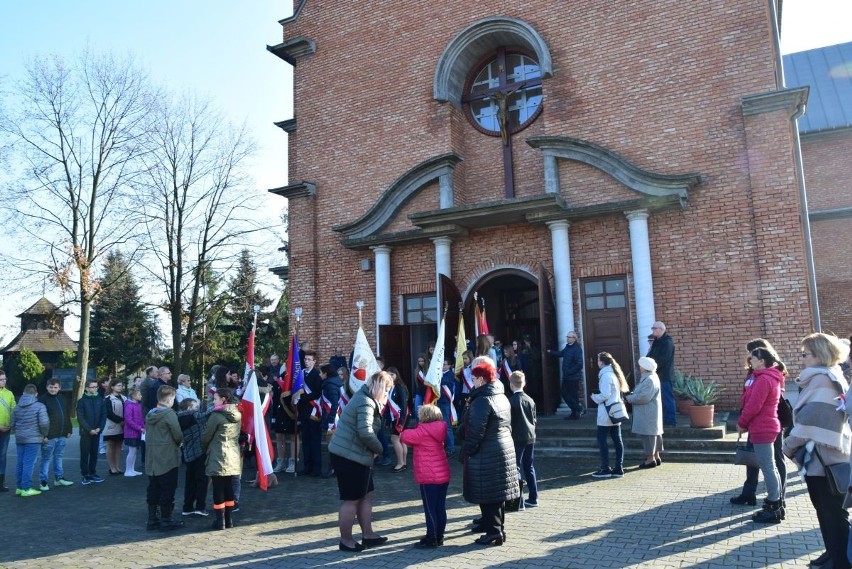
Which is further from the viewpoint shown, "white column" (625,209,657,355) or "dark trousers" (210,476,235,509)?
"white column" (625,209,657,355)

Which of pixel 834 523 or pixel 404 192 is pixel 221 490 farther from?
pixel 404 192

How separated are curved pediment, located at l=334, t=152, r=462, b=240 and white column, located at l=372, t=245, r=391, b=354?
1.64 feet

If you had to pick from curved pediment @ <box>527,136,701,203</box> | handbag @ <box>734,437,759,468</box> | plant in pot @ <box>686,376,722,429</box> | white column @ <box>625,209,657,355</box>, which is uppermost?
curved pediment @ <box>527,136,701,203</box>

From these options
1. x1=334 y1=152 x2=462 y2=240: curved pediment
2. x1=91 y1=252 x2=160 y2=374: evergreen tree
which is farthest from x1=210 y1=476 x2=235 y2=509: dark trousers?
x1=91 y1=252 x2=160 y2=374: evergreen tree

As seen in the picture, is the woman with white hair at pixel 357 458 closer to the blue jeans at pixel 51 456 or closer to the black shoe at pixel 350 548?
the black shoe at pixel 350 548

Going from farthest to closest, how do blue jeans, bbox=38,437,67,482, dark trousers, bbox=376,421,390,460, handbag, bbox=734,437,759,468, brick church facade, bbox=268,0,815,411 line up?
brick church facade, bbox=268,0,815,411 < dark trousers, bbox=376,421,390,460 < blue jeans, bbox=38,437,67,482 < handbag, bbox=734,437,759,468

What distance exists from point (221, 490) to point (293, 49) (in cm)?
1300

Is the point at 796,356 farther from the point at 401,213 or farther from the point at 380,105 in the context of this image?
the point at 380,105

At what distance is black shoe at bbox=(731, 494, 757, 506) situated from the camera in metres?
6.48

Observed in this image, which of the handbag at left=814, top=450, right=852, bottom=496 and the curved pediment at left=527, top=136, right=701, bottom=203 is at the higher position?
the curved pediment at left=527, top=136, right=701, bottom=203

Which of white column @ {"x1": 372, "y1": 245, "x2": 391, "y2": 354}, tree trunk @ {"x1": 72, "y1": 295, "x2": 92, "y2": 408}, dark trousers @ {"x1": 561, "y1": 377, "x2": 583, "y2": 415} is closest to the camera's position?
dark trousers @ {"x1": 561, "y1": 377, "x2": 583, "y2": 415}

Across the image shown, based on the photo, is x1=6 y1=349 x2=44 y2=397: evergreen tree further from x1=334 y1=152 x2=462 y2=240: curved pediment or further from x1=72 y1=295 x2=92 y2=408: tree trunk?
x1=334 y1=152 x2=462 y2=240: curved pediment

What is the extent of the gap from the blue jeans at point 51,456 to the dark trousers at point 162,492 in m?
3.82

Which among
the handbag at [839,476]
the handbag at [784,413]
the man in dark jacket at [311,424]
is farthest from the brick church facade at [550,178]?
the handbag at [839,476]
